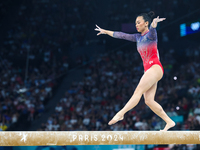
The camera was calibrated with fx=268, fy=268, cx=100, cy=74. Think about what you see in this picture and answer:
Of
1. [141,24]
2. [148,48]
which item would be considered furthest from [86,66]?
[148,48]

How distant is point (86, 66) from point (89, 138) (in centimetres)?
1124

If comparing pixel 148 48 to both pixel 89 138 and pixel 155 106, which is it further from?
pixel 89 138

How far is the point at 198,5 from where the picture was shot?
14.5 metres

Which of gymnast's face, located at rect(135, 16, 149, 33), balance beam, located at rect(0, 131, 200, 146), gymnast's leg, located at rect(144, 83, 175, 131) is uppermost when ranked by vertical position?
gymnast's face, located at rect(135, 16, 149, 33)

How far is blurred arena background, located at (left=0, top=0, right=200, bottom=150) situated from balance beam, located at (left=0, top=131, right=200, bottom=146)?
5.60m

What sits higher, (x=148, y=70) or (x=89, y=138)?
(x=148, y=70)

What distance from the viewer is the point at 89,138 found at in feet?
12.7

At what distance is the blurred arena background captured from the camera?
1159 centimetres

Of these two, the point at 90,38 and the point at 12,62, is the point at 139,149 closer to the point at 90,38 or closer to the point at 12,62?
the point at 90,38

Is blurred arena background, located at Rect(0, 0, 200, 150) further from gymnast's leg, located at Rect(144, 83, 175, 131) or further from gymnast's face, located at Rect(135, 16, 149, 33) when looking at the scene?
gymnast's face, located at Rect(135, 16, 149, 33)

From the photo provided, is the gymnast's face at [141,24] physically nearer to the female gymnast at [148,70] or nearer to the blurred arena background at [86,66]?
the female gymnast at [148,70]

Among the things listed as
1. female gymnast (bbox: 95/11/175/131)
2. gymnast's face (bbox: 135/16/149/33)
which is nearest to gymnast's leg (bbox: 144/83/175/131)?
female gymnast (bbox: 95/11/175/131)

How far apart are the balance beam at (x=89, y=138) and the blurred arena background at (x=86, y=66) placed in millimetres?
5602

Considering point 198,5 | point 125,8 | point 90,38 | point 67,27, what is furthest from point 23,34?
point 198,5
